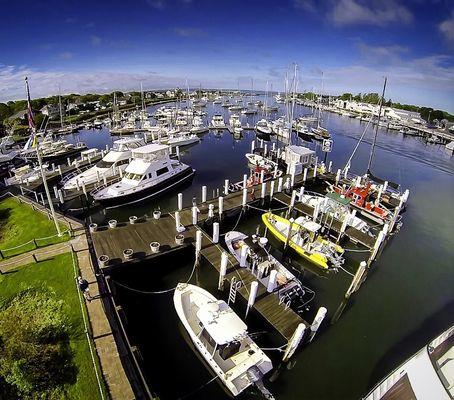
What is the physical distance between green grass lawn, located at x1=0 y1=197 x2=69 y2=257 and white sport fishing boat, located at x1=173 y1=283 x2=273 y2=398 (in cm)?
1287

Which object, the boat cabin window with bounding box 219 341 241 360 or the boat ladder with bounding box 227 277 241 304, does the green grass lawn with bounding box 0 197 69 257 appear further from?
the boat cabin window with bounding box 219 341 241 360

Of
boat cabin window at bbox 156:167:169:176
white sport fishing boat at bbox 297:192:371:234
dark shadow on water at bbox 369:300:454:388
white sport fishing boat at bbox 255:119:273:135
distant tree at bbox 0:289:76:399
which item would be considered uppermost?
white sport fishing boat at bbox 255:119:273:135

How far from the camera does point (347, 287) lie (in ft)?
63.8

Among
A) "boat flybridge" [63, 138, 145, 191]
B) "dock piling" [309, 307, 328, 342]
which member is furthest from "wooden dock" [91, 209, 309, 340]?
"boat flybridge" [63, 138, 145, 191]

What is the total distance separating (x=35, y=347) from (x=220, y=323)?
8.93 metres

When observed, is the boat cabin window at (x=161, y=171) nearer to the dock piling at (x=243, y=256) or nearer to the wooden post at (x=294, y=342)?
the dock piling at (x=243, y=256)

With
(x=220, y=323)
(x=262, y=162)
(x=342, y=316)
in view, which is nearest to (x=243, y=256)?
(x=220, y=323)

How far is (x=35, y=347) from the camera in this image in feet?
41.3

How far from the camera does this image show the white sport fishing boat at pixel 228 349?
12.1 metres

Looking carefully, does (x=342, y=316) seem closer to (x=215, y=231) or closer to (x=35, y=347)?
(x=215, y=231)

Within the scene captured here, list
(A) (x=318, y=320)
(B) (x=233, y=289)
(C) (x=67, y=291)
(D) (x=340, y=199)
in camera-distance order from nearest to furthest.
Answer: (A) (x=318, y=320) < (C) (x=67, y=291) < (B) (x=233, y=289) < (D) (x=340, y=199)

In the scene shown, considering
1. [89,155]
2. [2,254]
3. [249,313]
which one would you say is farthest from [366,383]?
[89,155]

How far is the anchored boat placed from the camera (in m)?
20.8

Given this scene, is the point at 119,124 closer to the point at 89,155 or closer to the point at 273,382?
the point at 89,155
